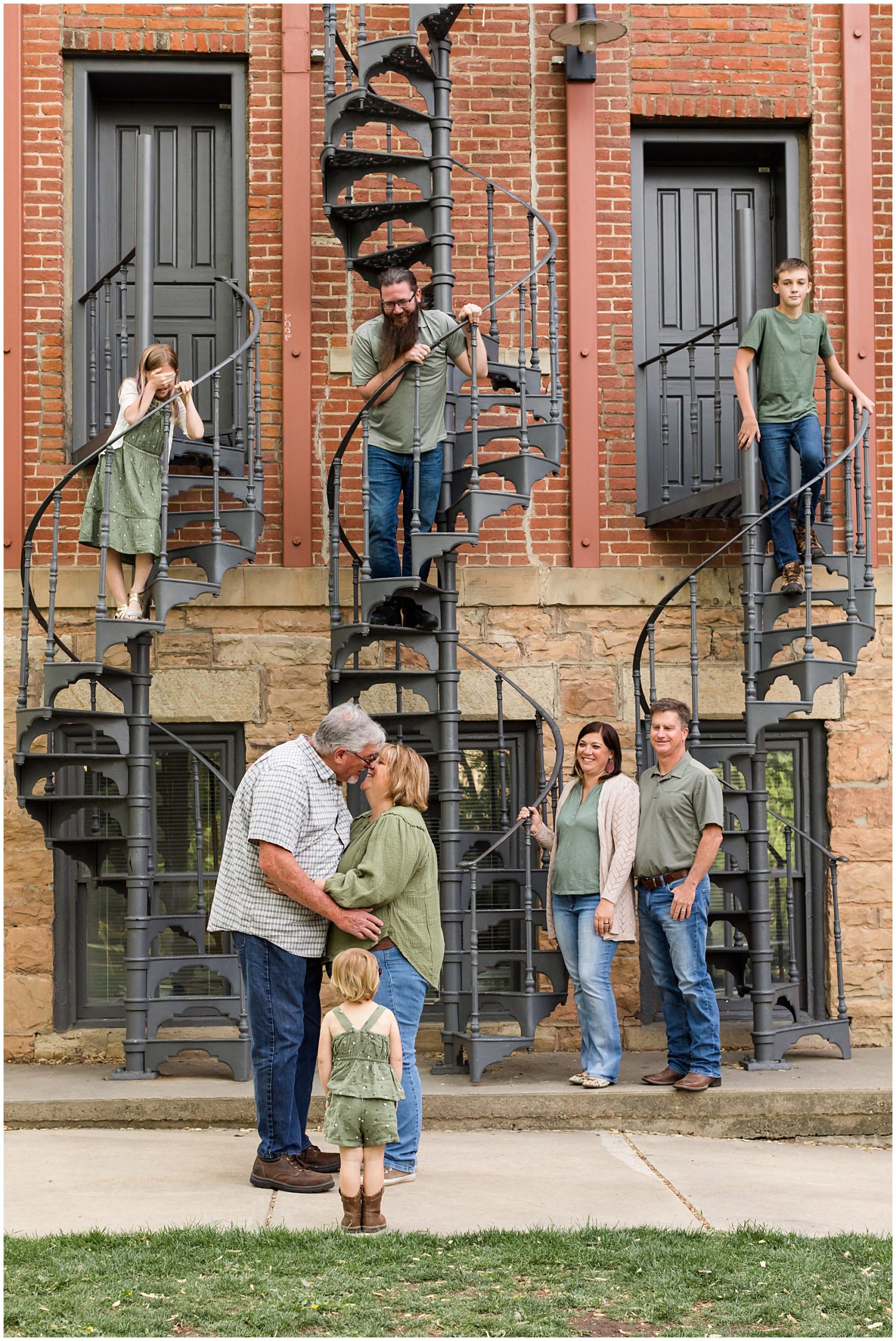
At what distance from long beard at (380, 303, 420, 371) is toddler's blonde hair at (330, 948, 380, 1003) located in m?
3.90

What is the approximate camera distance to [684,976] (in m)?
7.20

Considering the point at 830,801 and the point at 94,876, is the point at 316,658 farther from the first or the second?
the point at 830,801

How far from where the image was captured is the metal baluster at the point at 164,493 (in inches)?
312

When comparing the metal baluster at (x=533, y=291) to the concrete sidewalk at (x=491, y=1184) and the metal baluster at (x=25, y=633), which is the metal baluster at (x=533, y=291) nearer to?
the metal baluster at (x=25, y=633)

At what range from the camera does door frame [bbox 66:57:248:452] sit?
9297 mm

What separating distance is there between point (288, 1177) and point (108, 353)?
564 cm

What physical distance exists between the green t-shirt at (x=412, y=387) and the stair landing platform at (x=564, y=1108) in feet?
11.6

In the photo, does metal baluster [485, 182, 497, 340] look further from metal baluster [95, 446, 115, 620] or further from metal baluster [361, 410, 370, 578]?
metal baluster [95, 446, 115, 620]

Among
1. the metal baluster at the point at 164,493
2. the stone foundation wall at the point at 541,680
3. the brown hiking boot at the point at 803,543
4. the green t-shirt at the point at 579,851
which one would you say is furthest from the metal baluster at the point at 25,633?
the brown hiking boot at the point at 803,543

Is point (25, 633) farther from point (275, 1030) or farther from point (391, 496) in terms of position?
point (275, 1030)

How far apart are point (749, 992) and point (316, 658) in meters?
3.33

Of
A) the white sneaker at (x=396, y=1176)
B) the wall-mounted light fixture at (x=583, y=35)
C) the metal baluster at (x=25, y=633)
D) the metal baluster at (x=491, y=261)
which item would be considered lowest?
the white sneaker at (x=396, y=1176)

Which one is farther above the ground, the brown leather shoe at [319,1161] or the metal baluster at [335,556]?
the metal baluster at [335,556]

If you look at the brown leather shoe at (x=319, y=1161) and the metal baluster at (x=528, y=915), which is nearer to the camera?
the brown leather shoe at (x=319, y=1161)
